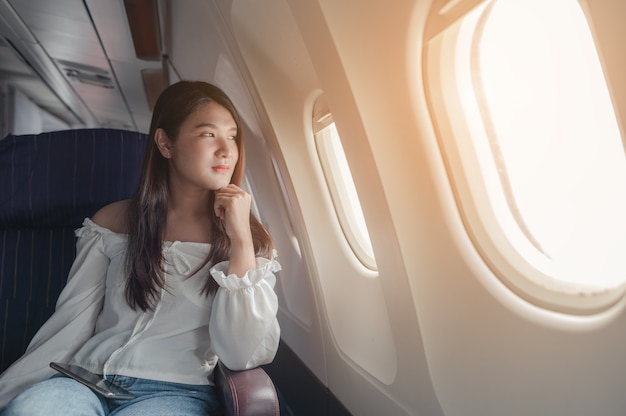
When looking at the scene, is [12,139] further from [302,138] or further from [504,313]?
[504,313]

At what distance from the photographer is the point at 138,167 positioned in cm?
198

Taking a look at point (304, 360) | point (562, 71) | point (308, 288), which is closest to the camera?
point (562, 71)

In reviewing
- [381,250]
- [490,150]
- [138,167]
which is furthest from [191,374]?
[490,150]

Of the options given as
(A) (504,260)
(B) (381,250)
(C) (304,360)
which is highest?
(B) (381,250)

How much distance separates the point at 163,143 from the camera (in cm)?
167

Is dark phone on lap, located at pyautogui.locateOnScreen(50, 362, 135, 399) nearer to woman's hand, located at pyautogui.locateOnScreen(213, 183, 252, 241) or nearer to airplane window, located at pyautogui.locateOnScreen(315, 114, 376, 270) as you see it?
woman's hand, located at pyautogui.locateOnScreen(213, 183, 252, 241)

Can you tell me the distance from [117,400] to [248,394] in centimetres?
46

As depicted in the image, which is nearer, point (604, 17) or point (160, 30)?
point (604, 17)

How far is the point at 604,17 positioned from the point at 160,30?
3492 mm

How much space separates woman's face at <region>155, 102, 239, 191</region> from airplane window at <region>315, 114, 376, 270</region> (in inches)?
28.2

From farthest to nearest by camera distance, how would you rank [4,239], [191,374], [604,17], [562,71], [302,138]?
1. [302,138]
2. [4,239]
3. [191,374]
4. [562,71]
5. [604,17]

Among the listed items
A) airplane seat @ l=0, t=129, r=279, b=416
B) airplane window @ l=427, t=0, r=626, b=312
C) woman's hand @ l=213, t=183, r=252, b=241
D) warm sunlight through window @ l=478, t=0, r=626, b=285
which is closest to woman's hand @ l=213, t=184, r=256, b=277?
woman's hand @ l=213, t=183, r=252, b=241

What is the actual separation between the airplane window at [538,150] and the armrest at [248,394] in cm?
76

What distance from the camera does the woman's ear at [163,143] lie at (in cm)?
166
